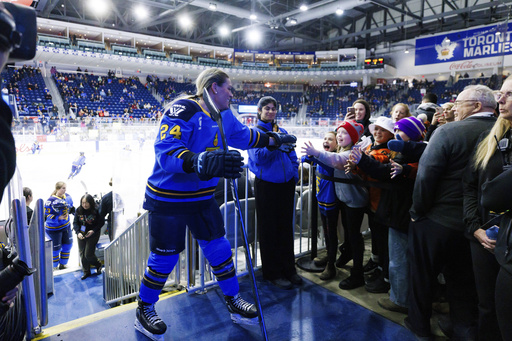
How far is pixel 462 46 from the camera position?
84.6 ft

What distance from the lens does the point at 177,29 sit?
110ft

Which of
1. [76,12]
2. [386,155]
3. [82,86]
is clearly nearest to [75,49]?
[82,86]

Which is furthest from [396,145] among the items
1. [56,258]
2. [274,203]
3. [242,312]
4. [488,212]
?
[56,258]

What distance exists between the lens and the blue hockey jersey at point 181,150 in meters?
1.91

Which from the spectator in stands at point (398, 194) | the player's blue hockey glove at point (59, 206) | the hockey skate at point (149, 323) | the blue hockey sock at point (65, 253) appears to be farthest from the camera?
the blue hockey sock at point (65, 253)

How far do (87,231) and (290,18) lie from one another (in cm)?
2216

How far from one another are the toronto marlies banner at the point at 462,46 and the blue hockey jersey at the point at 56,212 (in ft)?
81.9

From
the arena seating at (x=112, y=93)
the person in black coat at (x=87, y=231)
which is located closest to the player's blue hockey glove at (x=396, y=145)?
the person in black coat at (x=87, y=231)

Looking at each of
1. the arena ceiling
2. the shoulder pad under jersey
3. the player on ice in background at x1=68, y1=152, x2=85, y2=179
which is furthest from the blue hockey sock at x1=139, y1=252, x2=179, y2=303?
the arena ceiling

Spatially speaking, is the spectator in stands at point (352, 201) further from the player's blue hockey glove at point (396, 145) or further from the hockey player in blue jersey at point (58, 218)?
the hockey player in blue jersey at point (58, 218)

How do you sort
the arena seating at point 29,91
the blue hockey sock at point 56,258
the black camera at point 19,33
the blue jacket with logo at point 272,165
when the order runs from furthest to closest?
the arena seating at point 29,91 < the blue hockey sock at point 56,258 < the blue jacket with logo at point 272,165 < the black camera at point 19,33

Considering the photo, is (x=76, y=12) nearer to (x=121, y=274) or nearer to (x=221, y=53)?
(x=221, y=53)

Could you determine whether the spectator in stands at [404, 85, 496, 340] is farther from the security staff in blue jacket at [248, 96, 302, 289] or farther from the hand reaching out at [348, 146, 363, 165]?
the security staff in blue jacket at [248, 96, 302, 289]

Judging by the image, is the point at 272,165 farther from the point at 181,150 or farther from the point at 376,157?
the point at 181,150
